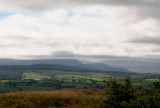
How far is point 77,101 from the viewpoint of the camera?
1794 centimetres

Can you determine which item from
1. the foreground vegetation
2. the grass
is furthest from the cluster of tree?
the grass

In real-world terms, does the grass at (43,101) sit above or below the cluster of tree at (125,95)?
below

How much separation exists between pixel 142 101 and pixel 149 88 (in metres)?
4.01

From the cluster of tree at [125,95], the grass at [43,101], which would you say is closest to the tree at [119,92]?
the cluster of tree at [125,95]

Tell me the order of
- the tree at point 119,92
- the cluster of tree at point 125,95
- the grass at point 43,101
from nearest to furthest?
the cluster of tree at point 125,95
the tree at point 119,92
the grass at point 43,101

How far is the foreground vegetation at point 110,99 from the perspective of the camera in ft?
39.7

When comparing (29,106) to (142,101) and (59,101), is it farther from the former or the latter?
(142,101)

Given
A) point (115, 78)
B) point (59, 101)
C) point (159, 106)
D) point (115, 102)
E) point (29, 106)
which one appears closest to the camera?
point (159, 106)

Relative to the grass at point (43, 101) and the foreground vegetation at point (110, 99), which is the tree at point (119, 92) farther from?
the grass at point (43, 101)

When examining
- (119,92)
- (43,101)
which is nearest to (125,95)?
(119,92)

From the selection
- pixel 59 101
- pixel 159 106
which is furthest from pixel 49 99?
pixel 159 106

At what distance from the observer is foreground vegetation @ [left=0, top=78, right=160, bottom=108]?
12094 mm

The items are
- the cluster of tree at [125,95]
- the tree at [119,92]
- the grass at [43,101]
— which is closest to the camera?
the cluster of tree at [125,95]

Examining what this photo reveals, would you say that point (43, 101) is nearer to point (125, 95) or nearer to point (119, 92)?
point (119, 92)
